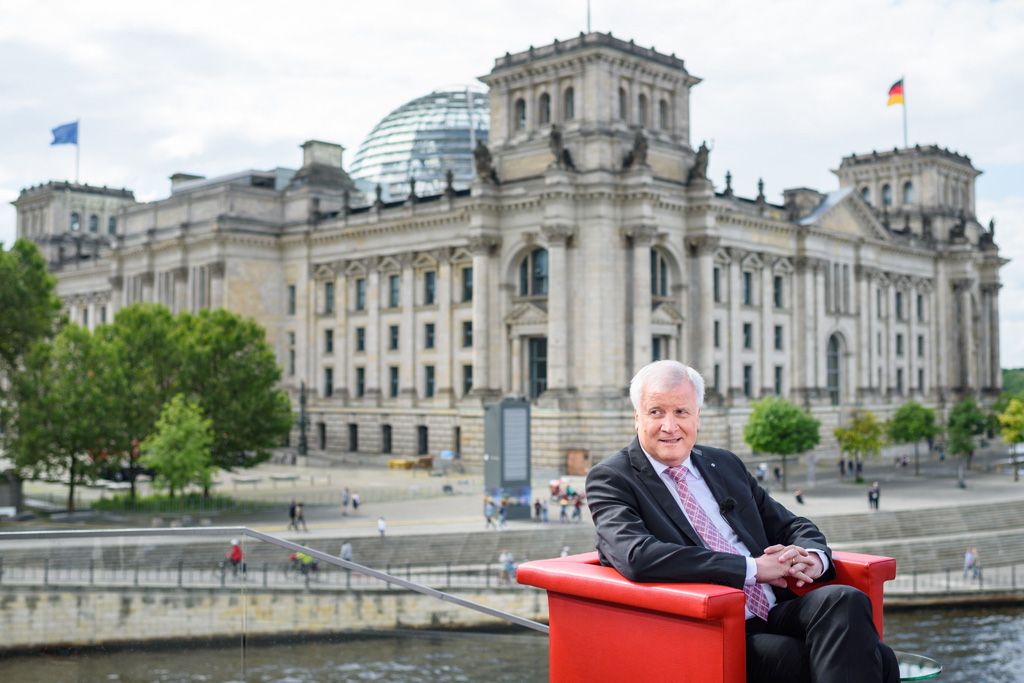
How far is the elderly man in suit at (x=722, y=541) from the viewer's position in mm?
5320

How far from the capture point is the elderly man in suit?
5.32 metres

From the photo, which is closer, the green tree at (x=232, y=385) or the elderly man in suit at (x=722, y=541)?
the elderly man in suit at (x=722, y=541)

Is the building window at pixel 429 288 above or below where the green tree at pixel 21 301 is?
above

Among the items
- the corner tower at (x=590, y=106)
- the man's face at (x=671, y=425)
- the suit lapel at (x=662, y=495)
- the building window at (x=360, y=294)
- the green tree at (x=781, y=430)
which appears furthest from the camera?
the building window at (x=360, y=294)

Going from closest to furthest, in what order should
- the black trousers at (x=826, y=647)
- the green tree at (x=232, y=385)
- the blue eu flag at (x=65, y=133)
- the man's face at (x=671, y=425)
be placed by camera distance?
the black trousers at (x=826, y=647) < the man's face at (x=671, y=425) < the green tree at (x=232, y=385) < the blue eu flag at (x=65, y=133)

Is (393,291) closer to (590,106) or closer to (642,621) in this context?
(590,106)

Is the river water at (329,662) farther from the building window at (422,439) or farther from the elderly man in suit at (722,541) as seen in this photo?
the building window at (422,439)

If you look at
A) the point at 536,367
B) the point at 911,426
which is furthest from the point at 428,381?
the point at 911,426

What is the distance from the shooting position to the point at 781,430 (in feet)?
184

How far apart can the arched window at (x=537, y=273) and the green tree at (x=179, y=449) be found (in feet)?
76.2

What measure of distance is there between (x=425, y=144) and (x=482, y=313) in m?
40.0

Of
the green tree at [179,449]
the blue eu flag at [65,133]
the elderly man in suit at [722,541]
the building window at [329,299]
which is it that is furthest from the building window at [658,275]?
the elderly man in suit at [722,541]

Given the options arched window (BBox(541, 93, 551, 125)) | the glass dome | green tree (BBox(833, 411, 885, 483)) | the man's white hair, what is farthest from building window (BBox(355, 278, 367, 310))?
the man's white hair

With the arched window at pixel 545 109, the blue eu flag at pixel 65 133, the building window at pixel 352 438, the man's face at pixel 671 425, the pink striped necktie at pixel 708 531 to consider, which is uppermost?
the blue eu flag at pixel 65 133
